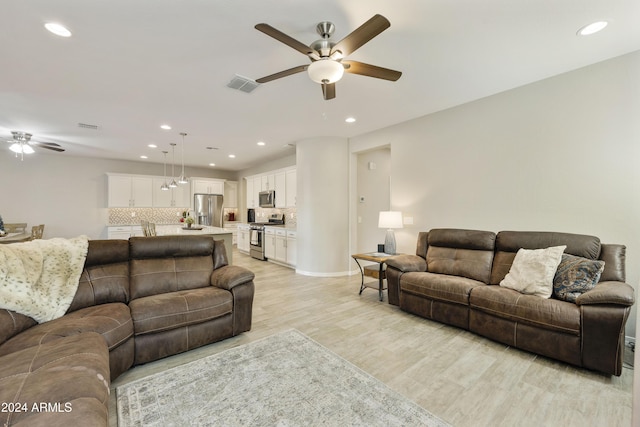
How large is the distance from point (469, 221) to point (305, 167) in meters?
3.23

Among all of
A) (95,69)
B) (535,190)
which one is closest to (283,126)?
(95,69)

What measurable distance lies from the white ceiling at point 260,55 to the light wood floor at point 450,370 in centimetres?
286

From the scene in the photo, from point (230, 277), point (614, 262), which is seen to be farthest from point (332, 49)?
point (614, 262)

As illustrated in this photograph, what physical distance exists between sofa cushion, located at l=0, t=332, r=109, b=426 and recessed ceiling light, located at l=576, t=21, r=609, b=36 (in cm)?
415

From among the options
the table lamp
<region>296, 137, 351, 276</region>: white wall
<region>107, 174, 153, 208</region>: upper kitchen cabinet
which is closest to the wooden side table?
the table lamp

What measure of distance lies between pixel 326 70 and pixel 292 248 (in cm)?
462

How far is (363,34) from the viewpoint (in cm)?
183

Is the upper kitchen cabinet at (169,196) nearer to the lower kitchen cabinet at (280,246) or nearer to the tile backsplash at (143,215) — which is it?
the tile backsplash at (143,215)

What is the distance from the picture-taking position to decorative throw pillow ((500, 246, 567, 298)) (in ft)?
8.40

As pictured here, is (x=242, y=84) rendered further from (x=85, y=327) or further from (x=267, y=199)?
(x=267, y=199)

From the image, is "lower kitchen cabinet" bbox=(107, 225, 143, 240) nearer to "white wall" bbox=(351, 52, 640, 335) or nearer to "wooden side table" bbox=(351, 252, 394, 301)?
"wooden side table" bbox=(351, 252, 394, 301)

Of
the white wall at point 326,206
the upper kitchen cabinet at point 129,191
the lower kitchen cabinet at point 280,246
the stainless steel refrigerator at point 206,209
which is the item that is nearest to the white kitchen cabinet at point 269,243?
the lower kitchen cabinet at point 280,246

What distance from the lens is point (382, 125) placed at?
477 cm

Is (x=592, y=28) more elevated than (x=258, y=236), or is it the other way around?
(x=592, y=28)
